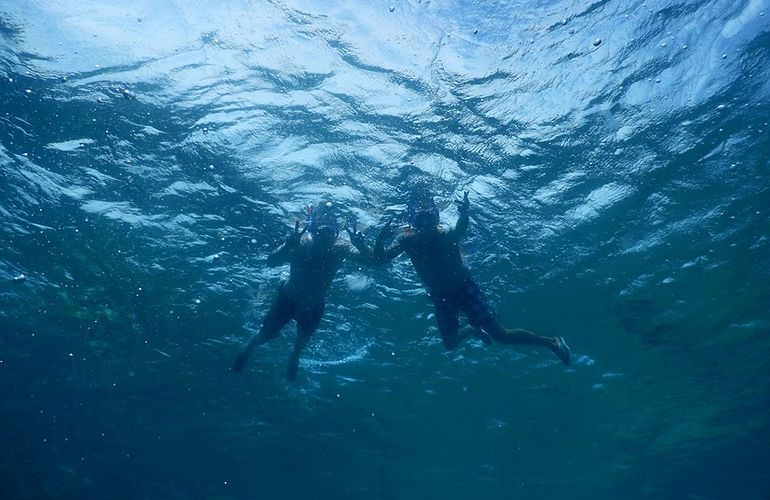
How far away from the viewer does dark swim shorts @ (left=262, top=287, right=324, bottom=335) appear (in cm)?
1164

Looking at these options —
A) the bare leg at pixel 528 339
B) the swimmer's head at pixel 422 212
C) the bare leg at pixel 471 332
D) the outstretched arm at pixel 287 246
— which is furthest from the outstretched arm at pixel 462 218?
the outstretched arm at pixel 287 246

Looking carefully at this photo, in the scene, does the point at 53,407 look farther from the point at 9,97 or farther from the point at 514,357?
the point at 514,357

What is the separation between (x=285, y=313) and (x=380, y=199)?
3.82 metres

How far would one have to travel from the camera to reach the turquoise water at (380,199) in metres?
8.86

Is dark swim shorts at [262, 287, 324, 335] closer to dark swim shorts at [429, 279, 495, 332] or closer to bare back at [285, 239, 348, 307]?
bare back at [285, 239, 348, 307]

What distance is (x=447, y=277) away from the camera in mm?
11586

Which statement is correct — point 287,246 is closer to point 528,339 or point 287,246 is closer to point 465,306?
point 465,306

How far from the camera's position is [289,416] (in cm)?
2758

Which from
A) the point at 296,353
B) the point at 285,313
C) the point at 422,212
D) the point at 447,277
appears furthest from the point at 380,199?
the point at 296,353

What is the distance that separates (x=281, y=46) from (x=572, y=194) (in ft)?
27.1

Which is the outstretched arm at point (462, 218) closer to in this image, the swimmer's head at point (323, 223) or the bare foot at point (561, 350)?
the swimmer's head at point (323, 223)

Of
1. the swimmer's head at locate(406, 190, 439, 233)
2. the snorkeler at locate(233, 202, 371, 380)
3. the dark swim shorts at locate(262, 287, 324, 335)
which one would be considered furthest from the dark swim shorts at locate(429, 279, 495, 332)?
the dark swim shorts at locate(262, 287, 324, 335)

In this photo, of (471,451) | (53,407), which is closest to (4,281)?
(53,407)

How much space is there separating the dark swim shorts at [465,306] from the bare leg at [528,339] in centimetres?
27
